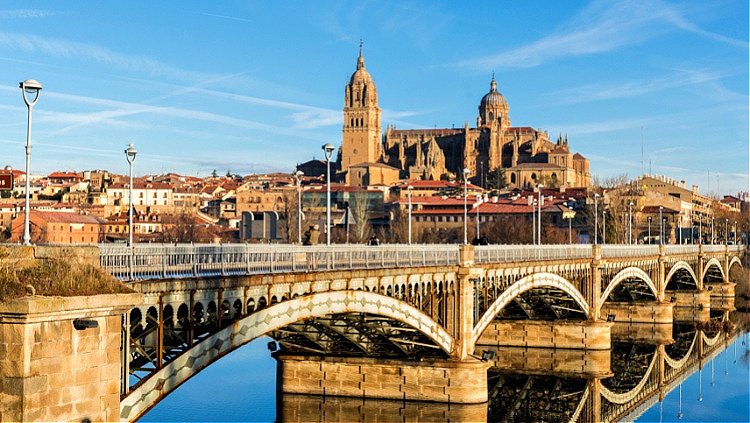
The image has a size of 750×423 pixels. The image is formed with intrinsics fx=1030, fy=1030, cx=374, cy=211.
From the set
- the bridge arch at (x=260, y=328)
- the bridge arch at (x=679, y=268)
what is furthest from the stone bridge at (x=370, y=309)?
the bridge arch at (x=679, y=268)

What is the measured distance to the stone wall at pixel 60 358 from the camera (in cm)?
1196

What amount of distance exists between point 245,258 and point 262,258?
3.86ft

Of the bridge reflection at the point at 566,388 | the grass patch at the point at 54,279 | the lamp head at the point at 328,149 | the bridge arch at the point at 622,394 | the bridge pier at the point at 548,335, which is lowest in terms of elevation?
the bridge arch at the point at 622,394

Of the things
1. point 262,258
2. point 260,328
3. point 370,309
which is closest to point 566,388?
point 370,309

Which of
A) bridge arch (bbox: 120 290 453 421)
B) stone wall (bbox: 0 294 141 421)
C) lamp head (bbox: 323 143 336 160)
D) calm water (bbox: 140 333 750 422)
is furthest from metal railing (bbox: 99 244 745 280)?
calm water (bbox: 140 333 750 422)

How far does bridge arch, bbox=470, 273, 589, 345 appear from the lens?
33.8 m

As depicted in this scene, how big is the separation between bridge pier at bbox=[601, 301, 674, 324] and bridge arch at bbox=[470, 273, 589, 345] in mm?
14184

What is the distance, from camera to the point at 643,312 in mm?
60031

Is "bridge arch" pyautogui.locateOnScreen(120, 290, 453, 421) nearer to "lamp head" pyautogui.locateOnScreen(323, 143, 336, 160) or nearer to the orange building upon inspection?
"lamp head" pyautogui.locateOnScreen(323, 143, 336, 160)

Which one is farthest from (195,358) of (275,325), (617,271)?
(617,271)

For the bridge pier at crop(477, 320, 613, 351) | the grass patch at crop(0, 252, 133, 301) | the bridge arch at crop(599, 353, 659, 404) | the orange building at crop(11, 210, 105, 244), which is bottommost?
the bridge arch at crop(599, 353, 659, 404)

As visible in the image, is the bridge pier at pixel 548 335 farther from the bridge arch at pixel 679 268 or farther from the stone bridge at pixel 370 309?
the bridge arch at pixel 679 268

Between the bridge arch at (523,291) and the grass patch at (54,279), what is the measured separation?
808 inches

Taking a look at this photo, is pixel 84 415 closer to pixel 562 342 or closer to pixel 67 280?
pixel 67 280
